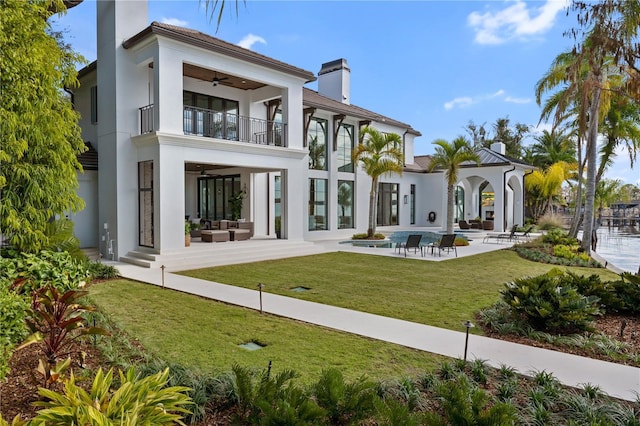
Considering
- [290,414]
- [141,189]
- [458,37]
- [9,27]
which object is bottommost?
[290,414]

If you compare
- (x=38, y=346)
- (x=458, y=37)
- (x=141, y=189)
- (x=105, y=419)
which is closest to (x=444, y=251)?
(x=458, y=37)

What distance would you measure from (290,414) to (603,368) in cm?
441

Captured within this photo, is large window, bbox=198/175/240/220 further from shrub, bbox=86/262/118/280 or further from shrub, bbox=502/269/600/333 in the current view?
shrub, bbox=502/269/600/333

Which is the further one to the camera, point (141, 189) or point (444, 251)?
point (444, 251)

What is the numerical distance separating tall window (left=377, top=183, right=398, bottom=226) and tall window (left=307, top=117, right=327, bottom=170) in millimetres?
6392

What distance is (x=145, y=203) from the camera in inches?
598

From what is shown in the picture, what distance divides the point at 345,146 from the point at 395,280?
572 inches

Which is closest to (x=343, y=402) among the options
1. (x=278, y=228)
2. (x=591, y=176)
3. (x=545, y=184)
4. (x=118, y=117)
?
(x=118, y=117)

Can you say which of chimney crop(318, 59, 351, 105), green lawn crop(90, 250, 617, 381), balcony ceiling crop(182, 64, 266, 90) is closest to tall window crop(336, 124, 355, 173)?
chimney crop(318, 59, 351, 105)

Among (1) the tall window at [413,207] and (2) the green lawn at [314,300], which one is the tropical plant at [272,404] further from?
(1) the tall window at [413,207]

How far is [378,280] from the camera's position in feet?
36.8

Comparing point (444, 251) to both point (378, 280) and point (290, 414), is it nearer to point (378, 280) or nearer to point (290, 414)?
point (378, 280)

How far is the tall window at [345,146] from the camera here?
79.3ft

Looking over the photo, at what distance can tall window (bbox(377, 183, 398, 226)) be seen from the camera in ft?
93.4
